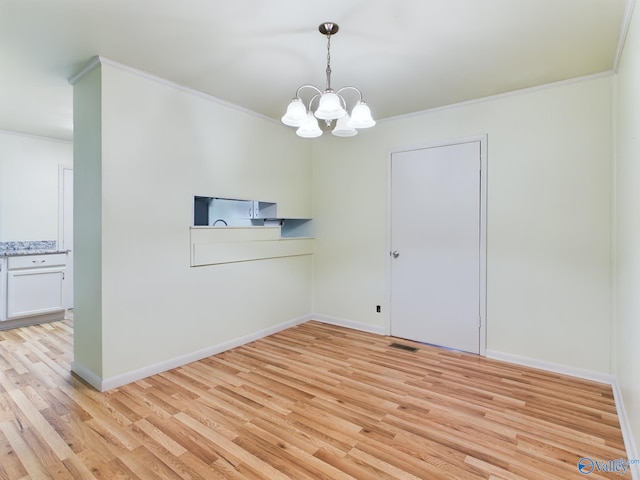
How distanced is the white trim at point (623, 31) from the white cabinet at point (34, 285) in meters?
6.05

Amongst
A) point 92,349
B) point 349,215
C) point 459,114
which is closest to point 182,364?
point 92,349

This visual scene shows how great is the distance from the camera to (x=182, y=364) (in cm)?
310

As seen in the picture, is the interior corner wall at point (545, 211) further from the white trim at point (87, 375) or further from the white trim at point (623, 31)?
the white trim at point (87, 375)

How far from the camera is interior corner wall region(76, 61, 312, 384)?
2.63 meters

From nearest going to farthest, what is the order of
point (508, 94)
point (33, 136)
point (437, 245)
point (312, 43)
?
point (312, 43)
point (508, 94)
point (437, 245)
point (33, 136)

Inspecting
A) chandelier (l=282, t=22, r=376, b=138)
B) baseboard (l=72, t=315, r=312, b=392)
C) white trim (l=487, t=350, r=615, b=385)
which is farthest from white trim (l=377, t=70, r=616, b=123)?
baseboard (l=72, t=315, r=312, b=392)

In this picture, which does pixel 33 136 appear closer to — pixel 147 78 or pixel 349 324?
pixel 147 78

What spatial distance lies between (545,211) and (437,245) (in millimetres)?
1004

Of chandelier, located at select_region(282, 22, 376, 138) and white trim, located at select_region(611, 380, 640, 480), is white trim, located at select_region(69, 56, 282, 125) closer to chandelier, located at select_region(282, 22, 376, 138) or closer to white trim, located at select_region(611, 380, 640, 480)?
chandelier, located at select_region(282, 22, 376, 138)

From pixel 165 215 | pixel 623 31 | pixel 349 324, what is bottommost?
pixel 349 324

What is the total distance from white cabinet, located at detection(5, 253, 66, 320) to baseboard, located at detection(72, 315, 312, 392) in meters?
2.03

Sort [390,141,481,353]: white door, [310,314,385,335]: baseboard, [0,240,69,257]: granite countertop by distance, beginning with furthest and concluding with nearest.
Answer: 1. [0,240,69,257]: granite countertop
2. [310,314,385,335]: baseboard
3. [390,141,481,353]: white door

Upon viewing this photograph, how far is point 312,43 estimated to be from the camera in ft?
7.76

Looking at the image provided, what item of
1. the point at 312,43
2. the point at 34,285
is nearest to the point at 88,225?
the point at 312,43
